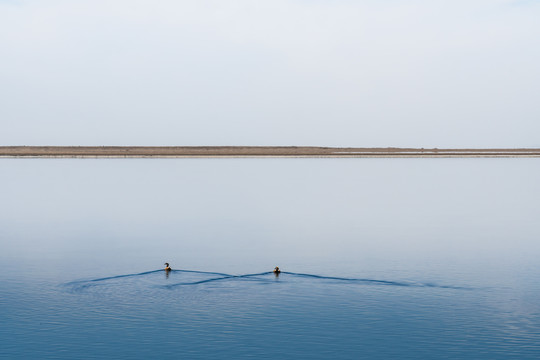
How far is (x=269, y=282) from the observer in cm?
4797

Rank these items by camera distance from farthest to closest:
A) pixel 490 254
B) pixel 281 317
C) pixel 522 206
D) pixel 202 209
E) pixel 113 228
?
pixel 522 206
pixel 202 209
pixel 113 228
pixel 490 254
pixel 281 317

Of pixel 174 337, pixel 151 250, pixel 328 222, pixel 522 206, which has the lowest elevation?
pixel 174 337

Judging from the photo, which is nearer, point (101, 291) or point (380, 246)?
point (101, 291)

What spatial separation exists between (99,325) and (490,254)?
35.8 metres

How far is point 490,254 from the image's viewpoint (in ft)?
195

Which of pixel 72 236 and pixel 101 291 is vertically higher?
pixel 72 236

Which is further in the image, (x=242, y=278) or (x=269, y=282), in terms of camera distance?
(x=242, y=278)

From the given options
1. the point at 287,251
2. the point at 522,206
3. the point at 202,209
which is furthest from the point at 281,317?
the point at 522,206

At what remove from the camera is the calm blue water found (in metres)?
34.6

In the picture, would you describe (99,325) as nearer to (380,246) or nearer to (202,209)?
(380,246)

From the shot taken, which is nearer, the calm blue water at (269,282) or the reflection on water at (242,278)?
the calm blue water at (269,282)

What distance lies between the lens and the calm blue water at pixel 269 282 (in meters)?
34.6

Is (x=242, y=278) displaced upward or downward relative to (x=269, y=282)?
upward

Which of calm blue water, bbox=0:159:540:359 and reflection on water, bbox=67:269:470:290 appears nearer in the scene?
calm blue water, bbox=0:159:540:359
